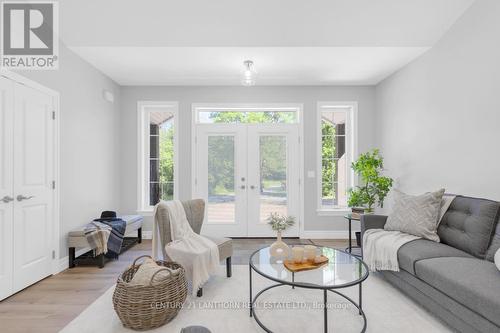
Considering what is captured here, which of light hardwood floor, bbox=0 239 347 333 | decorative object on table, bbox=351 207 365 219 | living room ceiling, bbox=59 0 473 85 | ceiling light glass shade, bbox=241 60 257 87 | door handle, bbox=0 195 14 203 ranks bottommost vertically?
light hardwood floor, bbox=0 239 347 333

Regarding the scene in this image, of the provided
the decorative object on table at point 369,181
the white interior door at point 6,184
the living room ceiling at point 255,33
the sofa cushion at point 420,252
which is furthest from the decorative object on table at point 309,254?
the white interior door at point 6,184

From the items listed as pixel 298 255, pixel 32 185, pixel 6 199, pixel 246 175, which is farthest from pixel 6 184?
pixel 246 175

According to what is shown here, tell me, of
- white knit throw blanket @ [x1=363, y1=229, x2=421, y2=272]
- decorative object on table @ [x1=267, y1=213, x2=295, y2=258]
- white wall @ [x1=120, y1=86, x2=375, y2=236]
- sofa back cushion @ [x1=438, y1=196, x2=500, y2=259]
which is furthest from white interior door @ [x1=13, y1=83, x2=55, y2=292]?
sofa back cushion @ [x1=438, y1=196, x2=500, y2=259]

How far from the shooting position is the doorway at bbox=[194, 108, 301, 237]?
455cm

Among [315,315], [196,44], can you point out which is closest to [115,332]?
[315,315]

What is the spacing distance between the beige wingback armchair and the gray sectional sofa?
5.42 ft

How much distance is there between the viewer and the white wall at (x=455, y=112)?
2473mm

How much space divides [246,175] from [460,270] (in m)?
3.15

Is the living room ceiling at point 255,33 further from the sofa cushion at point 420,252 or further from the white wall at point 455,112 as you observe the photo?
the sofa cushion at point 420,252

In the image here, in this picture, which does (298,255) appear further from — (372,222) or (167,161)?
(167,161)

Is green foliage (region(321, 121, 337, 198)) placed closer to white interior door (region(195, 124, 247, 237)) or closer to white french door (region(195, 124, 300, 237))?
white french door (region(195, 124, 300, 237))

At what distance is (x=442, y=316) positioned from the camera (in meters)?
1.95

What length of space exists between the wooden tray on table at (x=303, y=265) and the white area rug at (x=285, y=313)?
1.40 feet

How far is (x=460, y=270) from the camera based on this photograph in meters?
1.90
